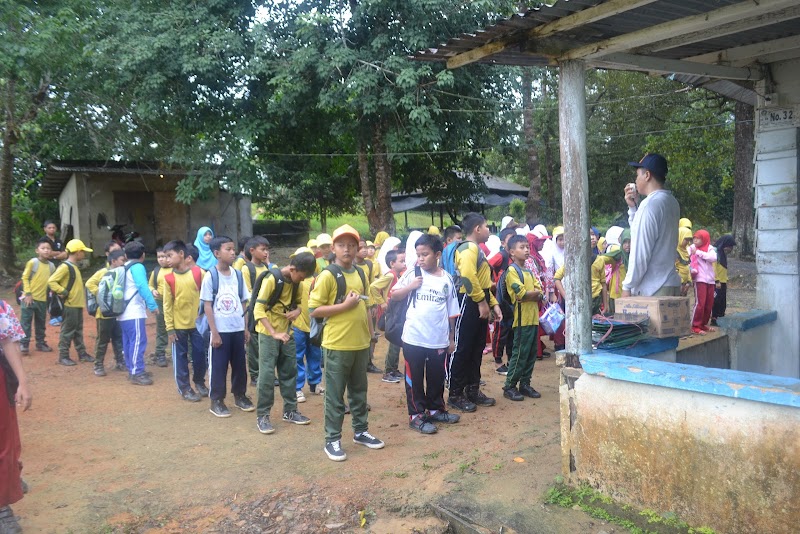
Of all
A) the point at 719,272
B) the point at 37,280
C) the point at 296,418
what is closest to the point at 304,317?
the point at 296,418

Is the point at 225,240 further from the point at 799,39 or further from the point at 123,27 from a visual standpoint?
the point at 123,27

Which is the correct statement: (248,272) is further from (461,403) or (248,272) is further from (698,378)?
(698,378)

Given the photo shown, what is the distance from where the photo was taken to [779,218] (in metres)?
5.90

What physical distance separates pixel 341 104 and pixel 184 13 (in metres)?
4.58

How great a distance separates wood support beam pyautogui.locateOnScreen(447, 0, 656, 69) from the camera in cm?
368

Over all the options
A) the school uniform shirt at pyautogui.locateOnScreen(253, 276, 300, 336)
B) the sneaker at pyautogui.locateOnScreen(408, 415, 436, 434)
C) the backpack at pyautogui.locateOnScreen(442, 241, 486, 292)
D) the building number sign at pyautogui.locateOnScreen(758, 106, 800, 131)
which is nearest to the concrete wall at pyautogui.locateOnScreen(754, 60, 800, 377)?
the building number sign at pyautogui.locateOnScreen(758, 106, 800, 131)

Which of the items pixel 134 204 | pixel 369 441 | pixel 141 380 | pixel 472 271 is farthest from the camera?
pixel 134 204

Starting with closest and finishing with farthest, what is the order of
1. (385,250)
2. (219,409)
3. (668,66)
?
(668,66)
(219,409)
(385,250)

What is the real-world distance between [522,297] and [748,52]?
Answer: 9.63ft

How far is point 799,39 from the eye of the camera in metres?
5.13

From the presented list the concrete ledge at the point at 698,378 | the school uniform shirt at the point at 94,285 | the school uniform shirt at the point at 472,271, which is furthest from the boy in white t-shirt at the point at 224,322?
the concrete ledge at the point at 698,378

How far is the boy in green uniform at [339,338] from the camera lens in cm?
514

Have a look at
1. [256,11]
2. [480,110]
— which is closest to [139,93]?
[256,11]

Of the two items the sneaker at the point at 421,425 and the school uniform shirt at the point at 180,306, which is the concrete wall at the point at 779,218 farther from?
the school uniform shirt at the point at 180,306
